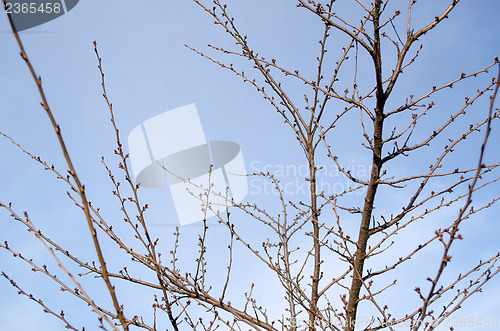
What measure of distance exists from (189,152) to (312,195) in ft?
11.4

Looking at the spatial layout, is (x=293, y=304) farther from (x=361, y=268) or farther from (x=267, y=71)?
(x=267, y=71)

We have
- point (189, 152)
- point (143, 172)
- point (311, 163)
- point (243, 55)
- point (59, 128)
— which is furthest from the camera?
point (189, 152)

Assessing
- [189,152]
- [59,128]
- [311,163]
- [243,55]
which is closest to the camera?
[59,128]

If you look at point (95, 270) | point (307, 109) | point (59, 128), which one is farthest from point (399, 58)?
point (95, 270)

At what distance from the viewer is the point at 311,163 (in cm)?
365

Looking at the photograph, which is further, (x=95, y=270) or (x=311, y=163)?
(x=311, y=163)

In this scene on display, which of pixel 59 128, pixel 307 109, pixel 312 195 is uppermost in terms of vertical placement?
pixel 307 109

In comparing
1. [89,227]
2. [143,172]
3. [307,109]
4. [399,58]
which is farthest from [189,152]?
[89,227]

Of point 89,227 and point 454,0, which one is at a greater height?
point 454,0

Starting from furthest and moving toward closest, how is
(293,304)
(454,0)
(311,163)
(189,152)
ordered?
(189,152)
(293,304)
(311,163)
(454,0)

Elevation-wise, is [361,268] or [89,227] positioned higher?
[361,268]

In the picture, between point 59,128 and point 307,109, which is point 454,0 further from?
point 59,128

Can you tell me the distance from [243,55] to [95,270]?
2.01 m

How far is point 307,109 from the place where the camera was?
3.73 m
